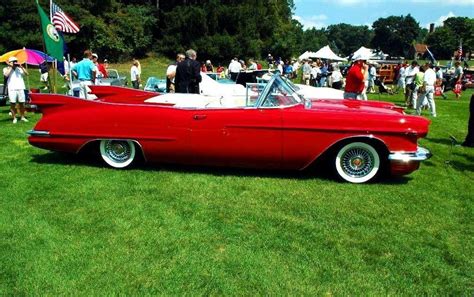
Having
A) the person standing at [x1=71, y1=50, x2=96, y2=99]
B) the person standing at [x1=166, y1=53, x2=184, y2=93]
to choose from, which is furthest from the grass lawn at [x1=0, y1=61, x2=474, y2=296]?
the person standing at [x1=71, y1=50, x2=96, y2=99]

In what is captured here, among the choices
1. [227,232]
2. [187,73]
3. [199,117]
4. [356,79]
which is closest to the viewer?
[227,232]

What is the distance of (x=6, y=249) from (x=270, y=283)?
7.85 ft

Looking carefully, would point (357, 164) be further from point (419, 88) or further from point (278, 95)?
point (419, 88)

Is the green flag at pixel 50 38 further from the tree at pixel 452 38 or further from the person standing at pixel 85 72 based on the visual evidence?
the tree at pixel 452 38

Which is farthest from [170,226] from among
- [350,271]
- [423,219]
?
[423,219]

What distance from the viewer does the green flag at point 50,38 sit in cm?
973

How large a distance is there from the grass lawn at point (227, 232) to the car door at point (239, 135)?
1.07 feet

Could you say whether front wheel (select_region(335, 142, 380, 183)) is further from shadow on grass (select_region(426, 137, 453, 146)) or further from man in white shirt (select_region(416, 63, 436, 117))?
man in white shirt (select_region(416, 63, 436, 117))

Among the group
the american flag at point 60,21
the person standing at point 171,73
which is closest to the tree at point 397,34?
the person standing at point 171,73

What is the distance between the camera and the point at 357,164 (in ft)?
19.0

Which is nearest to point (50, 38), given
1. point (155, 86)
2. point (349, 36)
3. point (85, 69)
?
point (85, 69)

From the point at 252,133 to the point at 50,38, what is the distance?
6.59 meters

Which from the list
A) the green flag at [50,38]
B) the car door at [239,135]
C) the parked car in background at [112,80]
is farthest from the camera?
the parked car in background at [112,80]

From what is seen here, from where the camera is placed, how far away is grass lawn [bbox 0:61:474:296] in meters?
3.39
